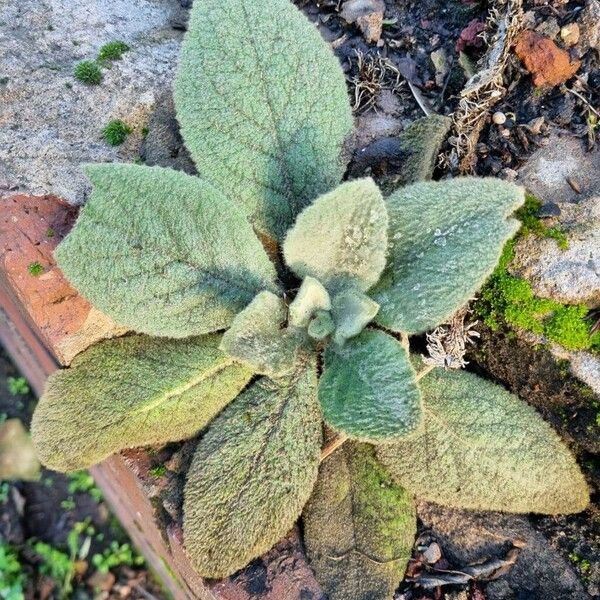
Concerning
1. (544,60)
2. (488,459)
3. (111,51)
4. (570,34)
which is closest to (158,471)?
(488,459)

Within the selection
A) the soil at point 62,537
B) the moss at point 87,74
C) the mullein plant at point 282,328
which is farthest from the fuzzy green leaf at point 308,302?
the soil at point 62,537

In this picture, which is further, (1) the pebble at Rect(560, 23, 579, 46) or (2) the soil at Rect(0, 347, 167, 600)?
(2) the soil at Rect(0, 347, 167, 600)

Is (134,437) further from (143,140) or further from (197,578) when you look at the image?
(143,140)

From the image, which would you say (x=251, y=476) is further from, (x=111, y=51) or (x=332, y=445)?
(x=111, y=51)

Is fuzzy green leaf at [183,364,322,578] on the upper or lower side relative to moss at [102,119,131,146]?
lower

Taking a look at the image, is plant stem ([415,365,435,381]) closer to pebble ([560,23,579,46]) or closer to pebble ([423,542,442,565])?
pebble ([423,542,442,565])

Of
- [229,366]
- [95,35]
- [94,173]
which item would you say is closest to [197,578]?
[229,366]

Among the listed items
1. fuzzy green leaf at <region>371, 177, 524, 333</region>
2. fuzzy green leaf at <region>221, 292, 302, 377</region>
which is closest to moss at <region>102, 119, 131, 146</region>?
fuzzy green leaf at <region>221, 292, 302, 377</region>
